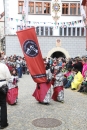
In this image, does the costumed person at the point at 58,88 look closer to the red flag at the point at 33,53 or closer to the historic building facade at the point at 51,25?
the red flag at the point at 33,53

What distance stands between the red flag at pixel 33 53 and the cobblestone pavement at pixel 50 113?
1.05 metres

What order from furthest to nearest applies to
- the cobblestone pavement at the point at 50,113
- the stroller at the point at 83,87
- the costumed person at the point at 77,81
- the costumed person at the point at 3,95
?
1. the costumed person at the point at 77,81
2. the stroller at the point at 83,87
3. the cobblestone pavement at the point at 50,113
4. the costumed person at the point at 3,95

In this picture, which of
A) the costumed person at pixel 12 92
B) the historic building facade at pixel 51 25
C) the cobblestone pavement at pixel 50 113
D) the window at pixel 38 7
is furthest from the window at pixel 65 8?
the costumed person at pixel 12 92

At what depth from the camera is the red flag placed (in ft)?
30.0

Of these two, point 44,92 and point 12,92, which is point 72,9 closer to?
point 44,92

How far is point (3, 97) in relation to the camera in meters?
6.39

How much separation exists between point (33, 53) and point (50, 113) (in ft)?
7.76

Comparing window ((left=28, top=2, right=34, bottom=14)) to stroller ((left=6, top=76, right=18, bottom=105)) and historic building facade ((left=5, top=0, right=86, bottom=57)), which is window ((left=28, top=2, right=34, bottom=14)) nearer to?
historic building facade ((left=5, top=0, right=86, bottom=57))

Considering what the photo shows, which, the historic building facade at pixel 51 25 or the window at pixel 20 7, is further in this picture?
the window at pixel 20 7

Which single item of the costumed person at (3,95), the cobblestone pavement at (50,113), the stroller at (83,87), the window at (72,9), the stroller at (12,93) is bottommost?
the stroller at (83,87)

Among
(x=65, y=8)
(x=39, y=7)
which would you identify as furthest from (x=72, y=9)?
(x=39, y=7)

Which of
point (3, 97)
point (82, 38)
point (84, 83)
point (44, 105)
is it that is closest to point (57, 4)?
point (82, 38)

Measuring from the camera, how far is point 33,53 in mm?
9297

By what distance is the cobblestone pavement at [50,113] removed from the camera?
666cm
